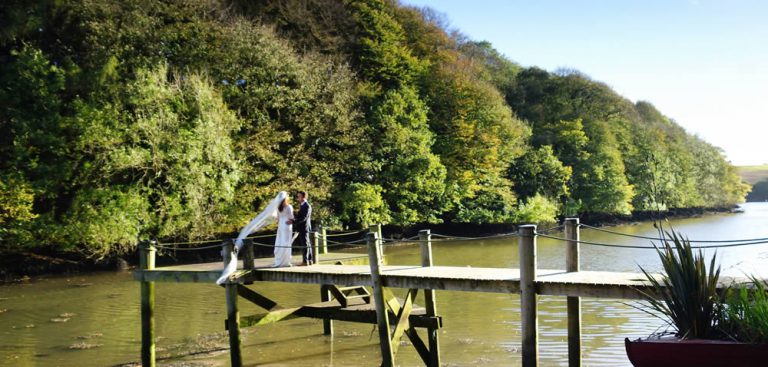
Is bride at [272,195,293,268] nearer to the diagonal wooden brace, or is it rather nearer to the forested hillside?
the diagonal wooden brace

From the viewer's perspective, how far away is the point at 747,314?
7648 millimetres

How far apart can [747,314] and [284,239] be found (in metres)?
8.53

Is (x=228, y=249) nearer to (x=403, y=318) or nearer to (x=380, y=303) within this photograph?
(x=380, y=303)

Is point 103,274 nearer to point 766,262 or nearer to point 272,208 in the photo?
point 272,208

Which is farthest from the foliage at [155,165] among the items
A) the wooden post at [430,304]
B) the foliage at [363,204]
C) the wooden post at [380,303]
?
the wooden post at [380,303]

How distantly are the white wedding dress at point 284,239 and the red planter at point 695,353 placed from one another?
721 cm

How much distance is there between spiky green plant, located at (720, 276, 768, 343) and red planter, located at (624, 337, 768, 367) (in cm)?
17

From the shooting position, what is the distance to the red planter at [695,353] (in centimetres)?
754

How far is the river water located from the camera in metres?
13.9

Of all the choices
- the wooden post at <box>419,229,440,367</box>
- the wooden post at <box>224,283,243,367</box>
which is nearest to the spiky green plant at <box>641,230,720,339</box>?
the wooden post at <box>419,229,440,367</box>

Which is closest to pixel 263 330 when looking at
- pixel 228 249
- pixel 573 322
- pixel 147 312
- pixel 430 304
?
pixel 147 312

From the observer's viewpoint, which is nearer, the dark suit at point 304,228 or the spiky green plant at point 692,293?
the spiky green plant at point 692,293

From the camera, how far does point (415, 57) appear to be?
156 feet

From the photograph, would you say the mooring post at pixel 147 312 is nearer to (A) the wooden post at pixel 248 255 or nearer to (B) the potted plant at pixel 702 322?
(A) the wooden post at pixel 248 255
